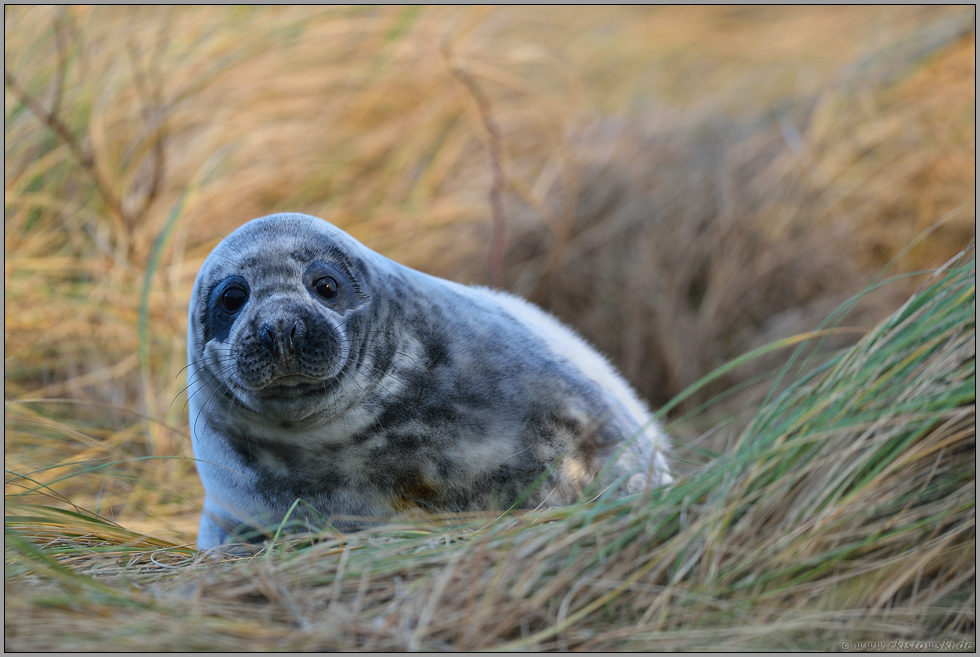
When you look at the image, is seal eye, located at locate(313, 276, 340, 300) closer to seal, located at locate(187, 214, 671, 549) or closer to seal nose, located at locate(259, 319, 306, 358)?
seal, located at locate(187, 214, 671, 549)

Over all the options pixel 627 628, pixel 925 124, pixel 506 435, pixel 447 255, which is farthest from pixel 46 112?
pixel 925 124

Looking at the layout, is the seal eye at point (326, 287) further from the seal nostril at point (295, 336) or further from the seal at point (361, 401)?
the seal nostril at point (295, 336)

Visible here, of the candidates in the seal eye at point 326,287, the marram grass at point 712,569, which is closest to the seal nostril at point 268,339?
the seal eye at point 326,287

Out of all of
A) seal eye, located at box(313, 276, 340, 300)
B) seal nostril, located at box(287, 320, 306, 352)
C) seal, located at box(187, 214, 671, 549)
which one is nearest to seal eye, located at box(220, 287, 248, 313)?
seal, located at box(187, 214, 671, 549)

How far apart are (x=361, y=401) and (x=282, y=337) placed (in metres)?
0.36

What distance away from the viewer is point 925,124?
18.8 ft

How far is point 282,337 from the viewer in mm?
2393

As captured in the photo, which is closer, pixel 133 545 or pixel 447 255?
pixel 133 545

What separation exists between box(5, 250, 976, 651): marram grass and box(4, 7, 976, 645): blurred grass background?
242 centimetres

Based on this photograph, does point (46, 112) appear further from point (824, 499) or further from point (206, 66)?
point (824, 499)

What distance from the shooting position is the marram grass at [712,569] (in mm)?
1687

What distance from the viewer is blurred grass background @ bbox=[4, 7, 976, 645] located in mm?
4723

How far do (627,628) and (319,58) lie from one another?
569 centimetres

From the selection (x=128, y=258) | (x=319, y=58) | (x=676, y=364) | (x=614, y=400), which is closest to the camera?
(x=614, y=400)
